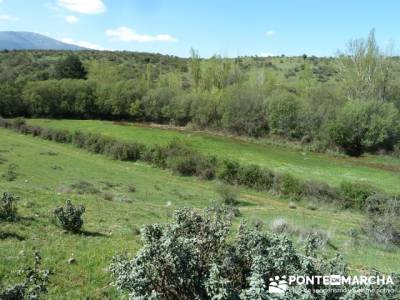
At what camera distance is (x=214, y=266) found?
6.88m

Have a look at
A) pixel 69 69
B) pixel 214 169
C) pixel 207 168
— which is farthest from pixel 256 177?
pixel 69 69

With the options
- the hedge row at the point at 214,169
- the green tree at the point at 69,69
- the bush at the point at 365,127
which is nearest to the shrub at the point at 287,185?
the hedge row at the point at 214,169

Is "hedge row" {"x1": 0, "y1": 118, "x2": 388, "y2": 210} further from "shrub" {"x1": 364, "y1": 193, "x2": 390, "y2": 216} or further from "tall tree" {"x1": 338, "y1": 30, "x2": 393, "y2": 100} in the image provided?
"tall tree" {"x1": 338, "y1": 30, "x2": 393, "y2": 100}

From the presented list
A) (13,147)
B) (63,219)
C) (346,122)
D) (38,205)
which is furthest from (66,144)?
(63,219)

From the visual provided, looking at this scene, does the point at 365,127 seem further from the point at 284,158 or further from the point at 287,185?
the point at 287,185

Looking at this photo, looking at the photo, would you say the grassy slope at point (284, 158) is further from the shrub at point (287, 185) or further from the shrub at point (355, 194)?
the shrub at point (355, 194)

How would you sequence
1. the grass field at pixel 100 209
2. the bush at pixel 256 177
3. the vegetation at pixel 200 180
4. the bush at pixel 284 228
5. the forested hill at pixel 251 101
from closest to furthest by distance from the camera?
the vegetation at pixel 200 180 → the grass field at pixel 100 209 → the bush at pixel 284 228 → the bush at pixel 256 177 → the forested hill at pixel 251 101

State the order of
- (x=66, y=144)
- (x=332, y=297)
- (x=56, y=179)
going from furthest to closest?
1. (x=66, y=144)
2. (x=56, y=179)
3. (x=332, y=297)

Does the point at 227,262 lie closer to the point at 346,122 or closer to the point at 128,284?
the point at 128,284

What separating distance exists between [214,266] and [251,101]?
227 ft

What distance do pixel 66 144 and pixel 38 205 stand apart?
1855 inches

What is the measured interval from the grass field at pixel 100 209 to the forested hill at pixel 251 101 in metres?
6.88

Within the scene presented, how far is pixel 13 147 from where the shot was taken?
5475cm

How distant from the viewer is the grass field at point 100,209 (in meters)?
11.4
